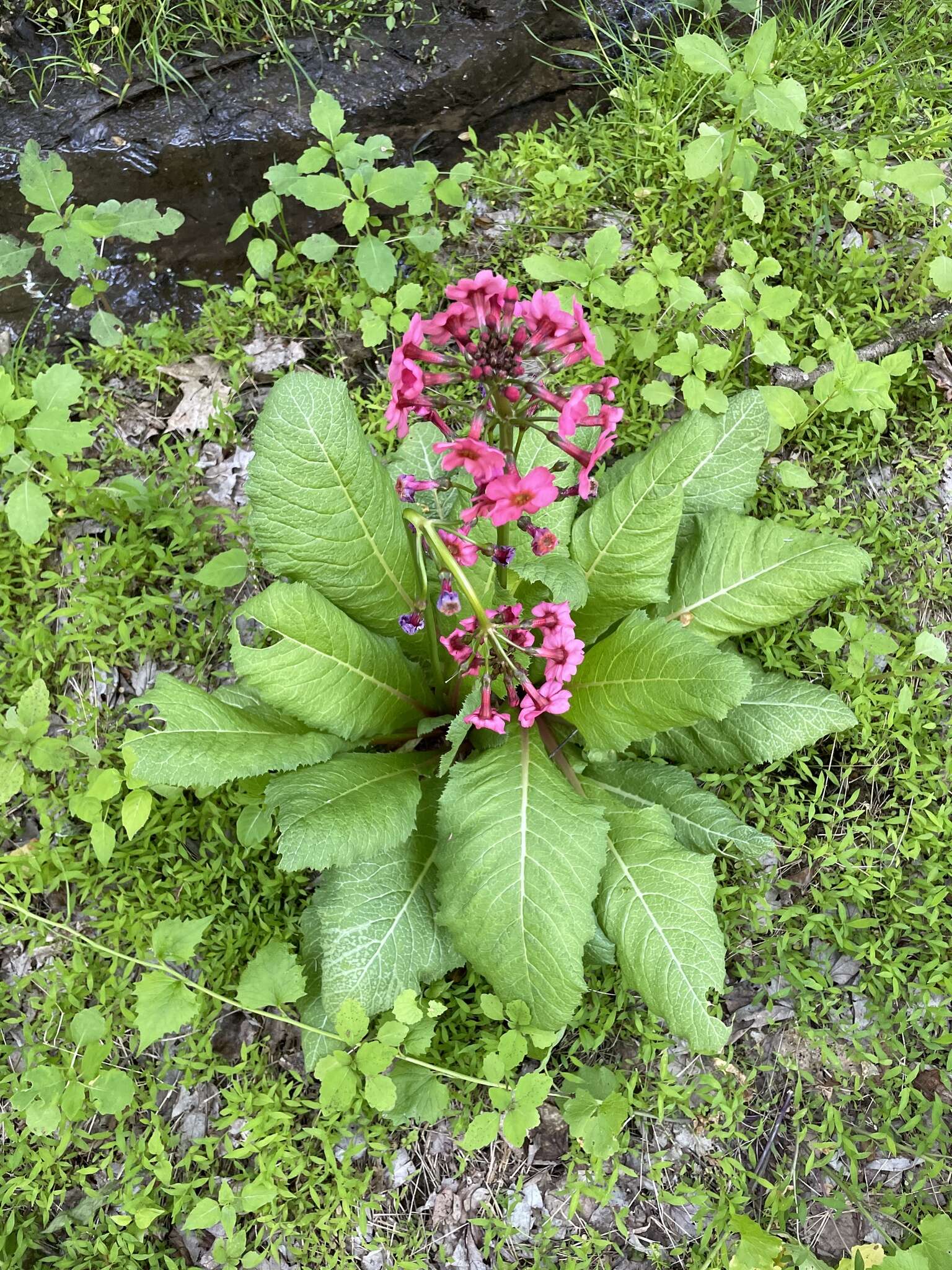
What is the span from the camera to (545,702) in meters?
2.17

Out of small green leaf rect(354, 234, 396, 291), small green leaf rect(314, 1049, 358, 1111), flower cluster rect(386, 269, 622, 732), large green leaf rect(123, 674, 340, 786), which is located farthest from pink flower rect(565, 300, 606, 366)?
small green leaf rect(314, 1049, 358, 1111)

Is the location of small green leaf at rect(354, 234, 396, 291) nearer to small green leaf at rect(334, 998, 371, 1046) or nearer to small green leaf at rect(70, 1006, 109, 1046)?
small green leaf at rect(334, 998, 371, 1046)

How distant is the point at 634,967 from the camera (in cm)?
233

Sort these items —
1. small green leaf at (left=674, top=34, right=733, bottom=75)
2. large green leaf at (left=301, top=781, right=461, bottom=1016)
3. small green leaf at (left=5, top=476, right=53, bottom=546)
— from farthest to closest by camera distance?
small green leaf at (left=674, top=34, right=733, bottom=75) → small green leaf at (left=5, top=476, right=53, bottom=546) → large green leaf at (left=301, top=781, right=461, bottom=1016)

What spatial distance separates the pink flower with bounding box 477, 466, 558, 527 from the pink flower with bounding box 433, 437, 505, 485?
27 millimetres

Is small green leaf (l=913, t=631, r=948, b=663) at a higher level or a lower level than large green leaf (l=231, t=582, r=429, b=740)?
higher

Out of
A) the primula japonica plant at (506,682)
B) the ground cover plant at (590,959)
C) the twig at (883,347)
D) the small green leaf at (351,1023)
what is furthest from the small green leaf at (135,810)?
the twig at (883,347)

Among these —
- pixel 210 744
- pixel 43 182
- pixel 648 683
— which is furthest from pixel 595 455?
pixel 43 182

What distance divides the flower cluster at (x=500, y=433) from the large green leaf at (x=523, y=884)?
30cm

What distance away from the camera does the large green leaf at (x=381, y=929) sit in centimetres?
247

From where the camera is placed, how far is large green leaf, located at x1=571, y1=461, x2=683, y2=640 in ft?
8.22

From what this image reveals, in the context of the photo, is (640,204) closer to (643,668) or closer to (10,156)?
(643,668)

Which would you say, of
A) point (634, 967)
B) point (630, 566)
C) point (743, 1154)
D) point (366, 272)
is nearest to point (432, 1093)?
point (634, 967)

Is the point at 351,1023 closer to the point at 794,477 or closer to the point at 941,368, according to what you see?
the point at 794,477
